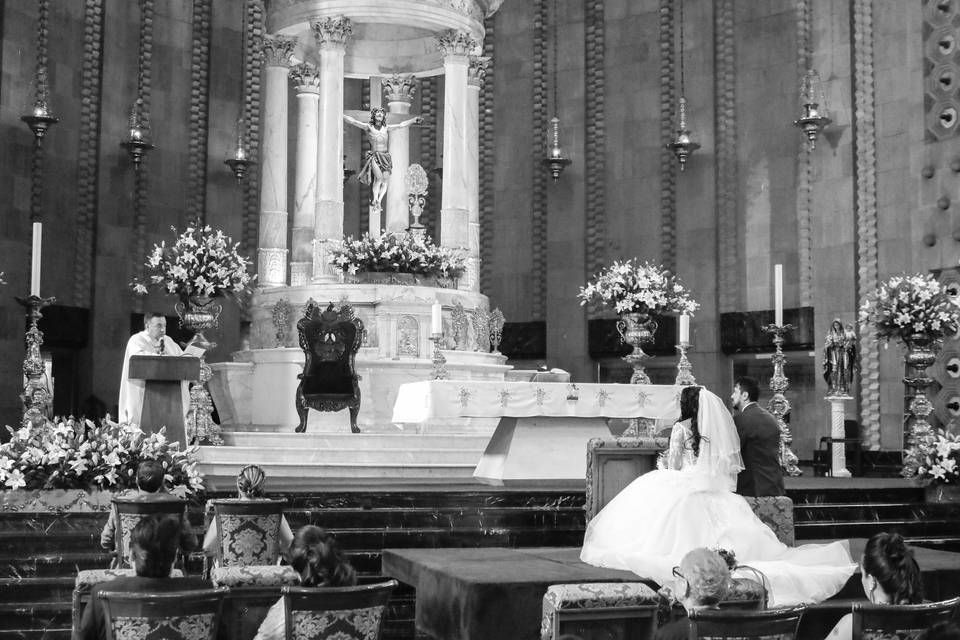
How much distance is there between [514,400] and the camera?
1259cm

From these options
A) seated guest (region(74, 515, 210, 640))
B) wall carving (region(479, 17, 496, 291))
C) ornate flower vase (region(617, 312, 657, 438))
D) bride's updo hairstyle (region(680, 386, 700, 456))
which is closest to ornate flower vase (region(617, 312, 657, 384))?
ornate flower vase (region(617, 312, 657, 438))

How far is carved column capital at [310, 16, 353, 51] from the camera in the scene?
16.0 metres

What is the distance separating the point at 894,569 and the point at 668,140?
47.6 feet

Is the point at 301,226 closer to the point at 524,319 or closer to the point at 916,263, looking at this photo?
the point at 524,319

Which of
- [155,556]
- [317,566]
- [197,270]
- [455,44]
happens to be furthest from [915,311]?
[155,556]

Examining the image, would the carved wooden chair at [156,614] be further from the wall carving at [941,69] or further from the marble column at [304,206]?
the wall carving at [941,69]

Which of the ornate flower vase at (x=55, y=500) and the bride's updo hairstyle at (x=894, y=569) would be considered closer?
the bride's updo hairstyle at (x=894, y=569)

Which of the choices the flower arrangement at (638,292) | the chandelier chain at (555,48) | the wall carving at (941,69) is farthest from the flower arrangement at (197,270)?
the wall carving at (941,69)

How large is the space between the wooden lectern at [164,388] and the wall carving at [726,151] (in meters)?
9.62

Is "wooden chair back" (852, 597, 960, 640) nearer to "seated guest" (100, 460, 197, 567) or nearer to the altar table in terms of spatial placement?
"seated guest" (100, 460, 197, 567)

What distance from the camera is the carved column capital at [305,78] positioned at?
17.3 meters

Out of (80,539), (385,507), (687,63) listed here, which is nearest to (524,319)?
(687,63)

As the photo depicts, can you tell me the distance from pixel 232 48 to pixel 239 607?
15211 mm

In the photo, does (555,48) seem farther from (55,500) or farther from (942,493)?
(55,500)
